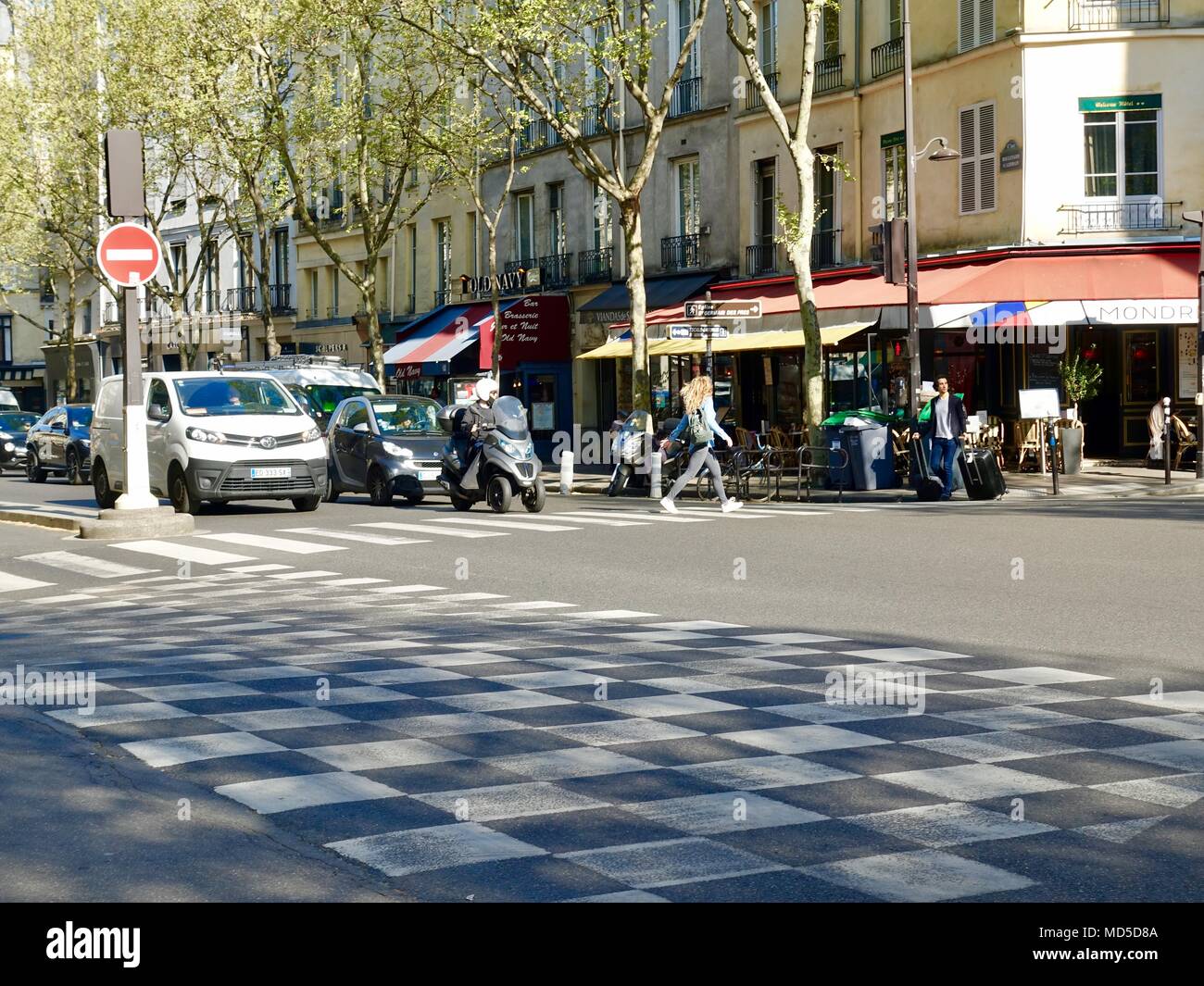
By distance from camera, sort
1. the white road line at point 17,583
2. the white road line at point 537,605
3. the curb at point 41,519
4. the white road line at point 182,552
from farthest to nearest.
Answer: the curb at point 41,519 → the white road line at point 182,552 → the white road line at point 17,583 → the white road line at point 537,605

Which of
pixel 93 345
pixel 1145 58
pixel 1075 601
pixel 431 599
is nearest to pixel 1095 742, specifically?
pixel 1075 601

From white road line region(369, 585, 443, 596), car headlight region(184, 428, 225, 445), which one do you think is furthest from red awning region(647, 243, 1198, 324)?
white road line region(369, 585, 443, 596)

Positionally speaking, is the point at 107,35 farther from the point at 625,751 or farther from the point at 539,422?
the point at 625,751

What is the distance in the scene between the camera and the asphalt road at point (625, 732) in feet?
16.6

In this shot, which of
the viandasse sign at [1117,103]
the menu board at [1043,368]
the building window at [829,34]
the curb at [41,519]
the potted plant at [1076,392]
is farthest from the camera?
the building window at [829,34]

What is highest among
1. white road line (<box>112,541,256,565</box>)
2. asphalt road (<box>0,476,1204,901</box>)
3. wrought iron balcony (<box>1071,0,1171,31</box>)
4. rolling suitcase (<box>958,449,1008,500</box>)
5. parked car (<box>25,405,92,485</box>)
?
wrought iron balcony (<box>1071,0,1171,31</box>)

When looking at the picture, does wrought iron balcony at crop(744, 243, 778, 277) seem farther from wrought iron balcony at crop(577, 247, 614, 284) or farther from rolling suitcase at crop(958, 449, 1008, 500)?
rolling suitcase at crop(958, 449, 1008, 500)

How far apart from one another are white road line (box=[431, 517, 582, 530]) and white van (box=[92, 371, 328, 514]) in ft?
6.38

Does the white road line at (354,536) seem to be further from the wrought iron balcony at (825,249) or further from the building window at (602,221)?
the building window at (602,221)

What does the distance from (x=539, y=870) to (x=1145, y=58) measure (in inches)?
1063

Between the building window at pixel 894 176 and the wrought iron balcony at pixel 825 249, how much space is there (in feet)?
5.04

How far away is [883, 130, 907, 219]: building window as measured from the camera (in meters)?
32.8

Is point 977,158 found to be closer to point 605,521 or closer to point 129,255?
point 605,521

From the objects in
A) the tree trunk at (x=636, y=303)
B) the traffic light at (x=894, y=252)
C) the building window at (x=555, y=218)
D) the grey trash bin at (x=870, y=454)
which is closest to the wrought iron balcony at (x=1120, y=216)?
the traffic light at (x=894, y=252)
